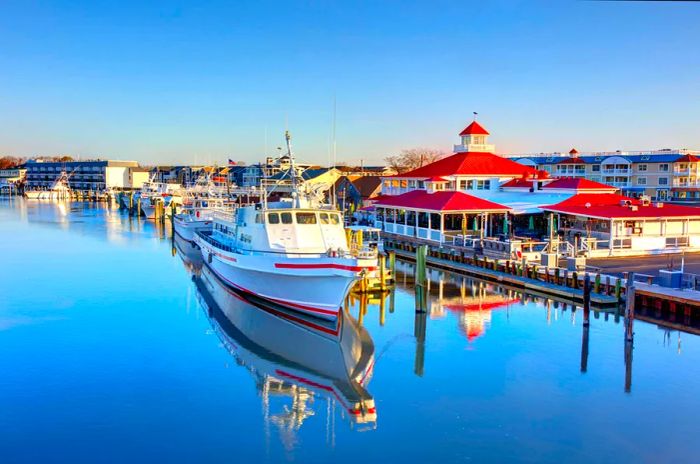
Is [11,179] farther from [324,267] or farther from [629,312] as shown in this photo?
[629,312]

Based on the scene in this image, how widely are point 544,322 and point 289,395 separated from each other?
39.1 feet

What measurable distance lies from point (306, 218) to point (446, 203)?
Result: 49.2 ft

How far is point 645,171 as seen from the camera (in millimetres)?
80375

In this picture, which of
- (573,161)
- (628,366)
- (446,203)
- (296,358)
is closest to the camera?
(628,366)

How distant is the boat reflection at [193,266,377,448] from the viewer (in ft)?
53.6

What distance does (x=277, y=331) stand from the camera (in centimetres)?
2394

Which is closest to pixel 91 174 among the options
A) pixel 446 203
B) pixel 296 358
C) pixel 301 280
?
pixel 446 203

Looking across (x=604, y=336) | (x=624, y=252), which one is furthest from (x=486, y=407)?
(x=624, y=252)

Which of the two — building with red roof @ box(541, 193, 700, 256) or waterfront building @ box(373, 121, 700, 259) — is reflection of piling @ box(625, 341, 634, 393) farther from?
building with red roof @ box(541, 193, 700, 256)

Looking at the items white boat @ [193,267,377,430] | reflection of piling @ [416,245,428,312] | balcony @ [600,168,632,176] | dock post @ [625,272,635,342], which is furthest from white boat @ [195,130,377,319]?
balcony @ [600,168,632,176]

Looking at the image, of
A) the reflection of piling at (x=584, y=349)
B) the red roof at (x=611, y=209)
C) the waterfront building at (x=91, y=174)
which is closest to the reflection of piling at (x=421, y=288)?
the reflection of piling at (x=584, y=349)

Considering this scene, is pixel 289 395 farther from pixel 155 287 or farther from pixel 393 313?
pixel 155 287

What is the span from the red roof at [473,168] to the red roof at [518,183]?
892mm

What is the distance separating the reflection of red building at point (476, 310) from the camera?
940 inches
